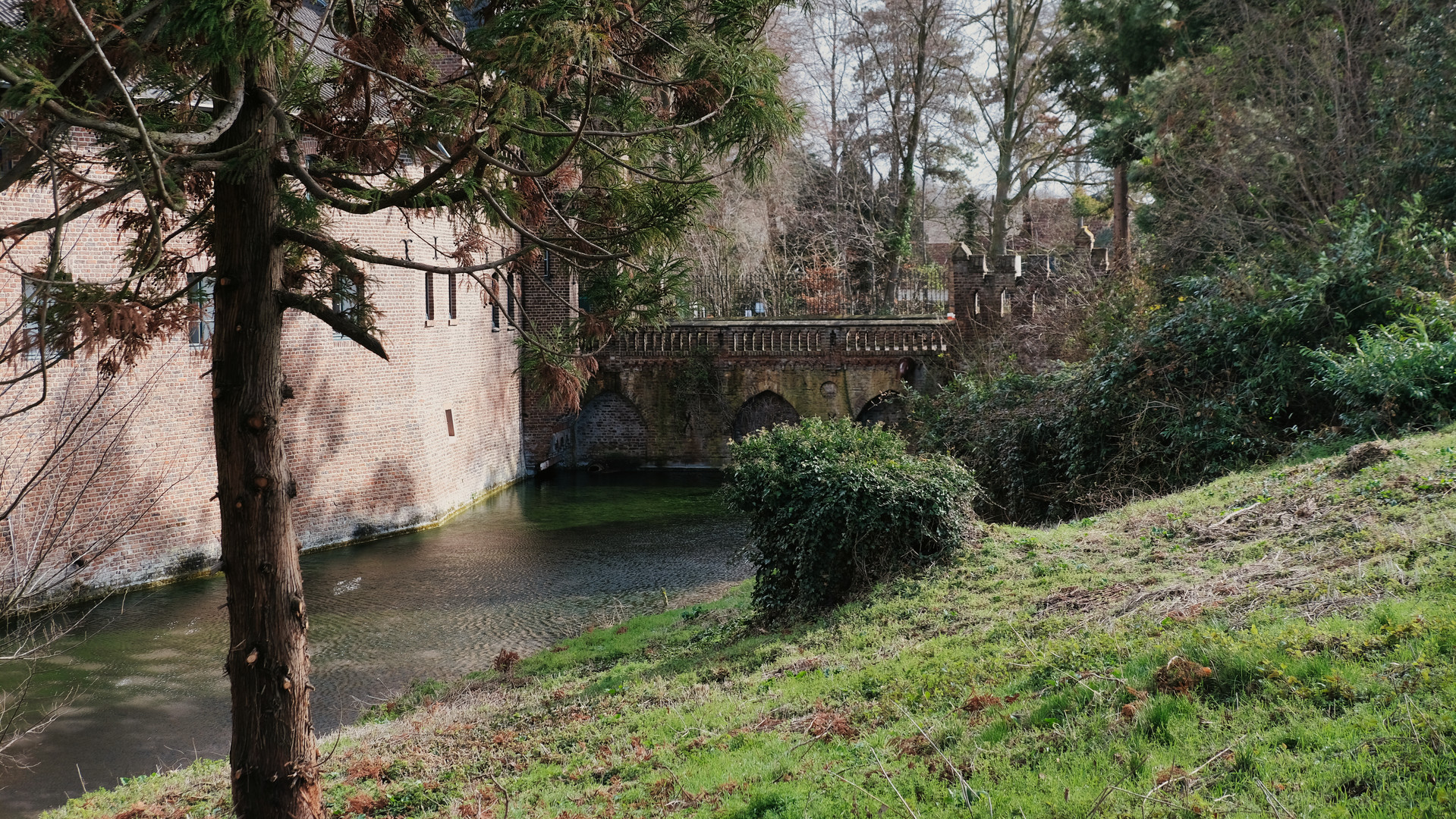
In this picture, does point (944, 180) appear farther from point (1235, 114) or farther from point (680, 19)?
point (680, 19)

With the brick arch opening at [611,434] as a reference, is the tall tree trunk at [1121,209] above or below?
above

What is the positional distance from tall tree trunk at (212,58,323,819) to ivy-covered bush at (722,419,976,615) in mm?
4728

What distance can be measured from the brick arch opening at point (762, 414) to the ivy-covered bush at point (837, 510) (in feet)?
57.4

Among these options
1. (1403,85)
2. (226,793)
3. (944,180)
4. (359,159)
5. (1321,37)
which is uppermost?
(944,180)

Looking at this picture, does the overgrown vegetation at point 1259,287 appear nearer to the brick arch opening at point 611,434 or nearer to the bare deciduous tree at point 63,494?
the bare deciduous tree at point 63,494

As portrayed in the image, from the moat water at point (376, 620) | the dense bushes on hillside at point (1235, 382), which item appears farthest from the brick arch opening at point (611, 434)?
the dense bushes on hillside at point (1235, 382)

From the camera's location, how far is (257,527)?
5.49 m

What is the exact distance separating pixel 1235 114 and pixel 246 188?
15617 millimetres

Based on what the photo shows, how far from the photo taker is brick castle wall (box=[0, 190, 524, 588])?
1289cm

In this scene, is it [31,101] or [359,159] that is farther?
[359,159]

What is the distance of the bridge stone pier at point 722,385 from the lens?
26.0m

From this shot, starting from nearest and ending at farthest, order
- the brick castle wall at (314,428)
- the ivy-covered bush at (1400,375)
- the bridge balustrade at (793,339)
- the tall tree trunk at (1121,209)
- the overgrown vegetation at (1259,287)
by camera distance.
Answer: the ivy-covered bush at (1400,375), the overgrown vegetation at (1259,287), the brick castle wall at (314,428), the tall tree trunk at (1121,209), the bridge balustrade at (793,339)

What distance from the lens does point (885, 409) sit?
27.4 metres

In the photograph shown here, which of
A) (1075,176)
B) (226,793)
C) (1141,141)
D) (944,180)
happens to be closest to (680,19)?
(226,793)
